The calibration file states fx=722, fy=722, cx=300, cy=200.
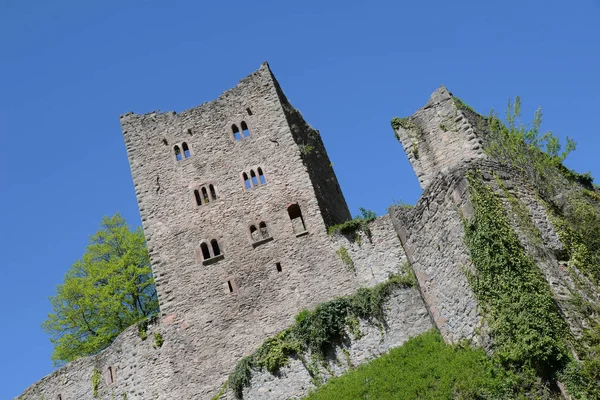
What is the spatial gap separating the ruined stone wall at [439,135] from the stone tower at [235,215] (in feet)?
13.6

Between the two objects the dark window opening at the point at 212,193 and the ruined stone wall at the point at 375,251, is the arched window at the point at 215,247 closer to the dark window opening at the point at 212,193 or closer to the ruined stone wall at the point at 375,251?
the dark window opening at the point at 212,193

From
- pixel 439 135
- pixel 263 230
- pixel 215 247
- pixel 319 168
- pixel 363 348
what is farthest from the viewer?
pixel 319 168

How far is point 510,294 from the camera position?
13.0m

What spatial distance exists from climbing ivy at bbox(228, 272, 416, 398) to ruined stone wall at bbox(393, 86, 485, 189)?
3.85 m

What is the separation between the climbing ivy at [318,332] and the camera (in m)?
22.0

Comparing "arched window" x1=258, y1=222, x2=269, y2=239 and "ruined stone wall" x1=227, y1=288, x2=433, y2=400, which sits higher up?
"arched window" x1=258, y1=222, x2=269, y2=239

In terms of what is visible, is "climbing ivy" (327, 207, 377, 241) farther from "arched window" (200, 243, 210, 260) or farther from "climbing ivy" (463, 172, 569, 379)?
"climbing ivy" (463, 172, 569, 379)

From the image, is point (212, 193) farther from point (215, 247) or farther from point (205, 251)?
point (205, 251)

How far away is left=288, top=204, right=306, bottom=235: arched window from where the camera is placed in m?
26.0

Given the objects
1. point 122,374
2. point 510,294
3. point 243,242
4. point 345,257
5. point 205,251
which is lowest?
point 510,294

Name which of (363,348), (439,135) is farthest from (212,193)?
(363,348)

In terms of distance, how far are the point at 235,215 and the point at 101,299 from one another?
9.15m

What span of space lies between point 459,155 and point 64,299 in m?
20.0

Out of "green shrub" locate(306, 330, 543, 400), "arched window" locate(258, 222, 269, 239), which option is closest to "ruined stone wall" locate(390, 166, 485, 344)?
"green shrub" locate(306, 330, 543, 400)
